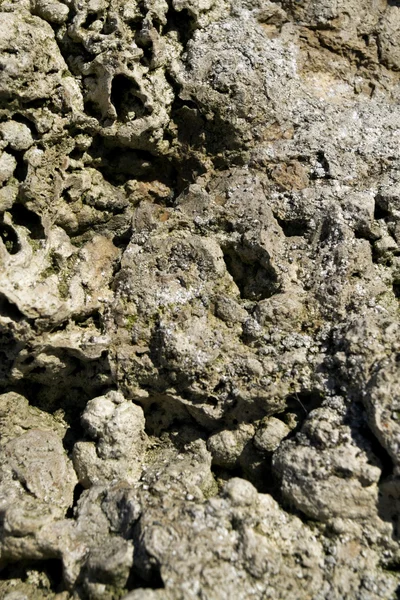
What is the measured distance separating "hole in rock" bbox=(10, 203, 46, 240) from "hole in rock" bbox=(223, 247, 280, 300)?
4.89 feet

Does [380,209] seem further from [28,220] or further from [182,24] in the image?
A: [28,220]

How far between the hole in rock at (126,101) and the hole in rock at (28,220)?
1.14 metres

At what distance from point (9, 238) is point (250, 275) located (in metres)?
1.93

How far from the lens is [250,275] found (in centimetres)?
459

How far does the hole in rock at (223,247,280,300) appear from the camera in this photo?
448cm

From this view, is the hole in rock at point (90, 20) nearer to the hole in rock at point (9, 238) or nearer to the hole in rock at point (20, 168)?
the hole in rock at point (20, 168)

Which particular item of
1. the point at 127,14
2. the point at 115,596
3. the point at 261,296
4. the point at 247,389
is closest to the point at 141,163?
the point at 127,14

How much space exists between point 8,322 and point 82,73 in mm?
2212

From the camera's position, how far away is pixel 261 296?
14.8ft

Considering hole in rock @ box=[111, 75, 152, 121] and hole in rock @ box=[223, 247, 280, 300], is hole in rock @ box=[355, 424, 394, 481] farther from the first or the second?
hole in rock @ box=[111, 75, 152, 121]

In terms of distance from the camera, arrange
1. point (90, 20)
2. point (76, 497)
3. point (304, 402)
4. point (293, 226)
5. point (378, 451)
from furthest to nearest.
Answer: point (90, 20), point (293, 226), point (76, 497), point (304, 402), point (378, 451)

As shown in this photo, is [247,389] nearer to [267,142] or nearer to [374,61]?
[267,142]

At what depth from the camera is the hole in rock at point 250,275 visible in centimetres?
448

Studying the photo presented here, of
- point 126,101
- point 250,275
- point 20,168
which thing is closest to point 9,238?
point 20,168
